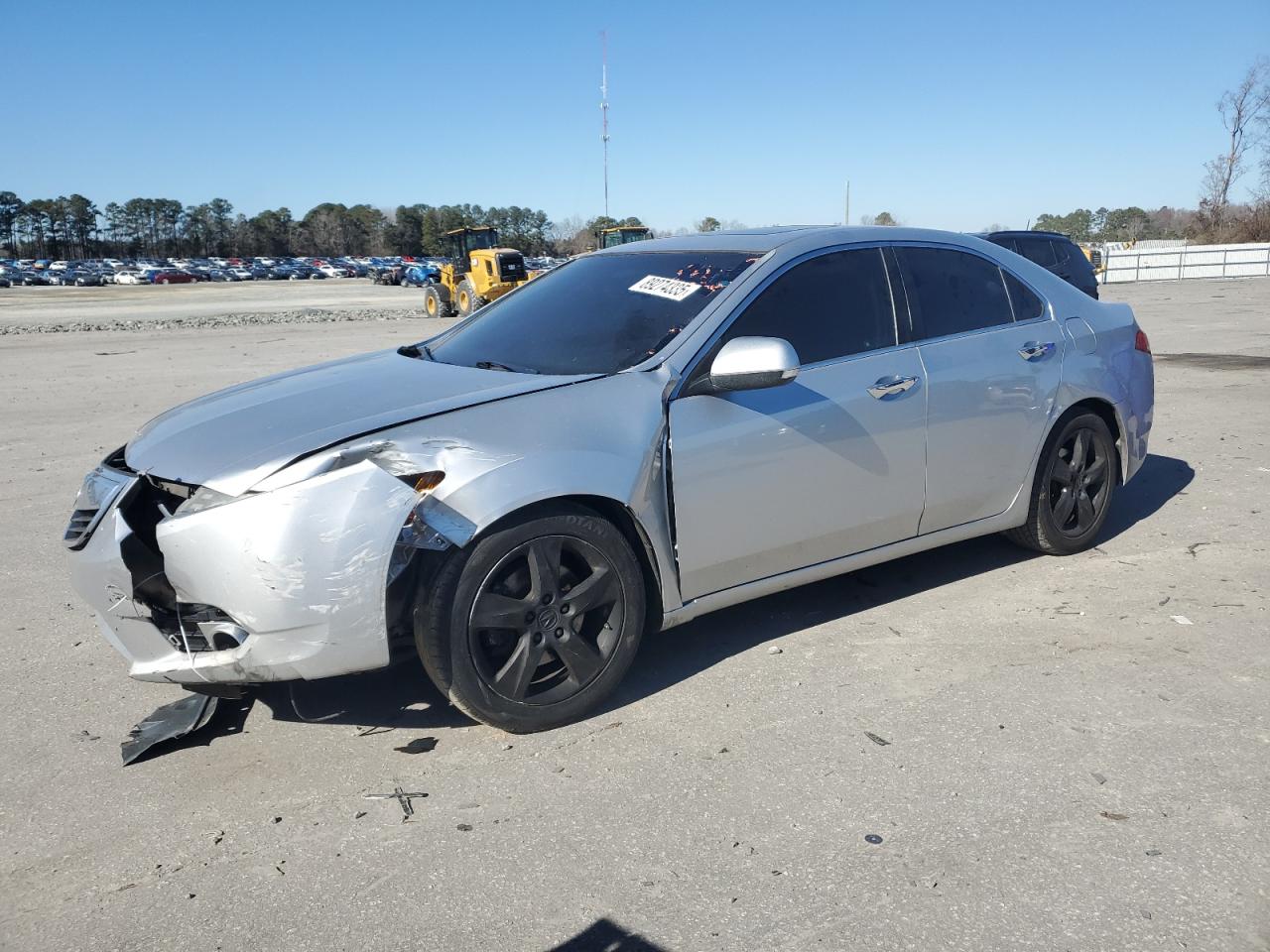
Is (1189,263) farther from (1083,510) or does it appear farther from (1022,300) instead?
(1022,300)

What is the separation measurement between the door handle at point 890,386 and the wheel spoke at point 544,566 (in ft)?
5.22

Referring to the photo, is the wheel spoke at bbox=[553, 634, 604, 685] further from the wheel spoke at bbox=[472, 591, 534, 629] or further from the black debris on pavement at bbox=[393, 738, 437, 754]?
the black debris on pavement at bbox=[393, 738, 437, 754]

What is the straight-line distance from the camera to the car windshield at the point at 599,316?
3959mm

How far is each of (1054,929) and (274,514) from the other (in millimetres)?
2368

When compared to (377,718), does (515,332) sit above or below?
above

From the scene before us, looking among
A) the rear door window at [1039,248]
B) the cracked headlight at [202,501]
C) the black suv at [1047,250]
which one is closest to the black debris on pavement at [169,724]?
the cracked headlight at [202,501]

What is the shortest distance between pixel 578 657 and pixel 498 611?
36cm

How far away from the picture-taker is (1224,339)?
52.1 ft

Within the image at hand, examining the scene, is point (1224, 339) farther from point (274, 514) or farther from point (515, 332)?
point (274, 514)

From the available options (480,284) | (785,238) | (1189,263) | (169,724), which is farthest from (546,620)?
(1189,263)

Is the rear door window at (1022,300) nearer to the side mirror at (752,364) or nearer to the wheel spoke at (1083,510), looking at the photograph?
the wheel spoke at (1083,510)

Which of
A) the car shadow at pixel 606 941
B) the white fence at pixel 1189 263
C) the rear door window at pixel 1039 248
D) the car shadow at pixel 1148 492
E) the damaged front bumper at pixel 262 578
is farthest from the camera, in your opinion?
the white fence at pixel 1189 263

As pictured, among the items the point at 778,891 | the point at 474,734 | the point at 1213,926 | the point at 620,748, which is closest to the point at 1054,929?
the point at 1213,926

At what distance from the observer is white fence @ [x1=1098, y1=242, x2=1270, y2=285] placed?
3900 centimetres
